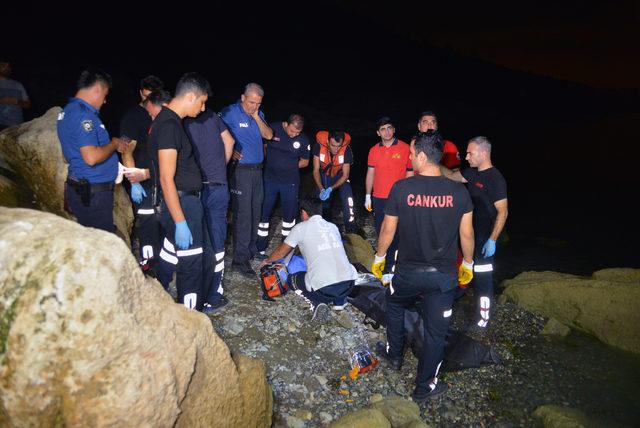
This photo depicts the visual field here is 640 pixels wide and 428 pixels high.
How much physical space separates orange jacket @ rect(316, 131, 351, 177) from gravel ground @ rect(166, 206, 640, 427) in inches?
92.5

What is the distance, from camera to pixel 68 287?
62.8 inches

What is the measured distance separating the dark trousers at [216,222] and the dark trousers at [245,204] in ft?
2.14

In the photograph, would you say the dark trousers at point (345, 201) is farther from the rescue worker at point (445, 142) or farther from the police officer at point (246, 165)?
the rescue worker at point (445, 142)

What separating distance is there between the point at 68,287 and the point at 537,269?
783cm

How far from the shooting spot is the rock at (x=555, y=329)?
15.4 ft

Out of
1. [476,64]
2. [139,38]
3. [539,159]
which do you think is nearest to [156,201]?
[539,159]

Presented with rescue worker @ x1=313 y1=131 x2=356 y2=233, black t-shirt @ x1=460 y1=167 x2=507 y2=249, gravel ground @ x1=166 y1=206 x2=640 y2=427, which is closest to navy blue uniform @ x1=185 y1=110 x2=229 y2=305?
gravel ground @ x1=166 y1=206 x2=640 y2=427

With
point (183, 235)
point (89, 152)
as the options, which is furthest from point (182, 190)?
point (89, 152)

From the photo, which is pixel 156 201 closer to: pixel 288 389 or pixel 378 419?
pixel 288 389

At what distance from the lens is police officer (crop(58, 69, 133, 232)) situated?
130 inches

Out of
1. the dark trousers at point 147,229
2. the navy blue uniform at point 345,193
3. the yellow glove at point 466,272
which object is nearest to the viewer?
the yellow glove at point 466,272

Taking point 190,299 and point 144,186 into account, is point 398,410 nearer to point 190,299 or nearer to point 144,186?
point 190,299

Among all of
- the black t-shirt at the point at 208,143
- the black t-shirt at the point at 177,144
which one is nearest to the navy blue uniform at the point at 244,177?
the black t-shirt at the point at 208,143

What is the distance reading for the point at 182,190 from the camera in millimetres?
3377
